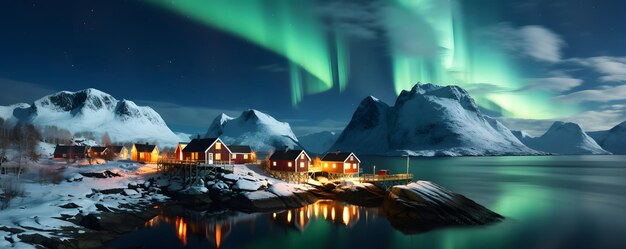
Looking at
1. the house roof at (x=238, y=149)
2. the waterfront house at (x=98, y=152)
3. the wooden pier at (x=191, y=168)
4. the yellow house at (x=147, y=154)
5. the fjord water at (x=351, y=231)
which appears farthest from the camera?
the waterfront house at (x=98, y=152)

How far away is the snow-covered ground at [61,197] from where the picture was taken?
38.0 metres

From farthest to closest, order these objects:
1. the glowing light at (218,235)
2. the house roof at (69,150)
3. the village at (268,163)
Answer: the house roof at (69,150), the village at (268,163), the glowing light at (218,235)

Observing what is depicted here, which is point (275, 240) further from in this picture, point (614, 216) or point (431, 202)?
point (614, 216)

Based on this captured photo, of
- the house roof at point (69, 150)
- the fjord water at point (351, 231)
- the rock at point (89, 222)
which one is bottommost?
the fjord water at point (351, 231)

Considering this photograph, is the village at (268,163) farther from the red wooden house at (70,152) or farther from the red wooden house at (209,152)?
the red wooden house at (70,152)

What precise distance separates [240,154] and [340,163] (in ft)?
70.4

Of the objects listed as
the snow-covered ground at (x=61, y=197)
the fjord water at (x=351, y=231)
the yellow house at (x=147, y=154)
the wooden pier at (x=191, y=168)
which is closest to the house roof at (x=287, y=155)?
the wooden pier at (x=191, y=168)

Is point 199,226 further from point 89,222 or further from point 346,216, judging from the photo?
point 346,216

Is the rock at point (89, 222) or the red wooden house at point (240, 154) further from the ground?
the red wooden house at point (240, 154)

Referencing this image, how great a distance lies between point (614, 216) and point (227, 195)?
207 feet

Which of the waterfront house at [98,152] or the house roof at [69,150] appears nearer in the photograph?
the house roof at [69,150]

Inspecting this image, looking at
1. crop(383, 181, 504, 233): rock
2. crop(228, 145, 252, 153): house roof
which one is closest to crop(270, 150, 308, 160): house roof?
crop(228, 145, 252, 153): house roof

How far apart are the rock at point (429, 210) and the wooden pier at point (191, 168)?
31053mm

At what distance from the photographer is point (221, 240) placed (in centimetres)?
4391
